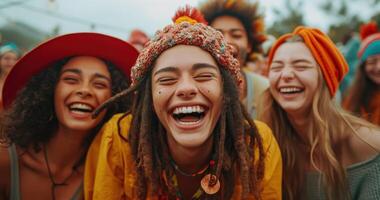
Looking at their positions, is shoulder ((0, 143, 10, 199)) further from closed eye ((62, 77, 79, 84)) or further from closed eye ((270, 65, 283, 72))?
closed eye ((270, 65, 283, 72))

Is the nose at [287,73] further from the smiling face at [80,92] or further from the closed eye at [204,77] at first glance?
the smiling face at [80,92]

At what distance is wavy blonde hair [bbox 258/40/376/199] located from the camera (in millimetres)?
2541

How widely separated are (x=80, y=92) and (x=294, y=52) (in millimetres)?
1498

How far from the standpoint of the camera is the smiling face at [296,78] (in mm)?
2729

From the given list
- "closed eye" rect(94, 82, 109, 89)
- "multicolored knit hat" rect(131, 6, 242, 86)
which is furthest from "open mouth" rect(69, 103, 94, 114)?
"multicolored knit hat" rect(131, 6, 242, 86)

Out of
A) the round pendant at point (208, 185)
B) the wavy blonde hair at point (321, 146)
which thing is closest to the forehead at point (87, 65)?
the round pendant at point (208, 185)

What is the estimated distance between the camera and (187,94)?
2.12 m

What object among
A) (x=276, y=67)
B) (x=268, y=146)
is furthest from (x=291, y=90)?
(x=268, y=146)

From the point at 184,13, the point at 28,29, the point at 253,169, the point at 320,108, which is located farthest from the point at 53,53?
the point at 28,29

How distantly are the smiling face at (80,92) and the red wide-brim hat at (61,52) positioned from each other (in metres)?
0.07

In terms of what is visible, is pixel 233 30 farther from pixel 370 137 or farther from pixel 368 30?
pixel 370 137

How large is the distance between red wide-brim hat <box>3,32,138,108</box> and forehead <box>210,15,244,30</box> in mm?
1650

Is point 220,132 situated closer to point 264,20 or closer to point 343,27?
point 264,20

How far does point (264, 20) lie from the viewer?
181 inches
